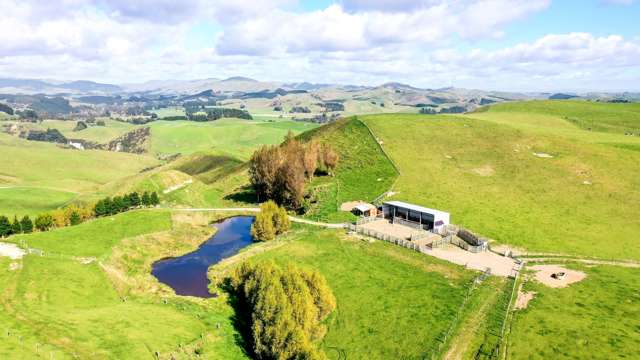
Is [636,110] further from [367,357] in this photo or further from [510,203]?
[367,357]

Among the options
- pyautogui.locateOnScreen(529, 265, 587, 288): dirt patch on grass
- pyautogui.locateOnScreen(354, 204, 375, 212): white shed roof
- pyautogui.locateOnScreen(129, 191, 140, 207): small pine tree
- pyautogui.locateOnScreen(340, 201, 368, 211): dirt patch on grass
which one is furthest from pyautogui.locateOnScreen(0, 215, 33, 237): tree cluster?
pyautogui.locateOnScreen(529, 265, 587, 288): dirt patch on grass

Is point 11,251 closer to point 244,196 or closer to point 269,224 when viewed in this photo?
point 269,224

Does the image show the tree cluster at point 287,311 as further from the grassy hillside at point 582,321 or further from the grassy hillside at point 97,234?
the grassy hillside at point 97,234

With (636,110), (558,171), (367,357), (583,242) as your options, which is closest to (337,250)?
(367,357)

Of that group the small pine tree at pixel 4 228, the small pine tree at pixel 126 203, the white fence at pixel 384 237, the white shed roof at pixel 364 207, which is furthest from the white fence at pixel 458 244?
the small pine tree at pixel 4 228

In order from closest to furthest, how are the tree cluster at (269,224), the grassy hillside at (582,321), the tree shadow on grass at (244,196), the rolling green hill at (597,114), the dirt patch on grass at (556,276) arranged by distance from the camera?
the grassy hillside at (582,321) < the dirt patch on grass at (556,276) < the tree cluster at (269,224) < the tree shadow on grass at (244,196) < the rolling green hill at (597,114)

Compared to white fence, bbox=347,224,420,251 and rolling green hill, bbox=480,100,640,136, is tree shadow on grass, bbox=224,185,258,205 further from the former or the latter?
rolling green hill, bbox=480,100,640,136
